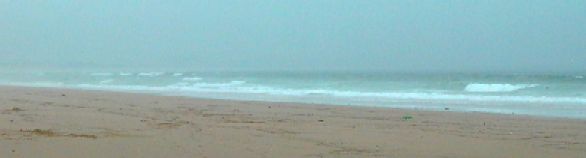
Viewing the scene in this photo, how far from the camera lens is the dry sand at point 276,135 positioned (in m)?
6.49

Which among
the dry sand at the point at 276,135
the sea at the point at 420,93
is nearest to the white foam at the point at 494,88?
the sea at the point at 420,93

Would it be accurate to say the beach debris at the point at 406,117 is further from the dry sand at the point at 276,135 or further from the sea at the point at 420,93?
the sea at the point at 420,93

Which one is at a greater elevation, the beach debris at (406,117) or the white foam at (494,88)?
the white foam at (494,88)

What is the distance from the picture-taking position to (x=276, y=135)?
8047 mm

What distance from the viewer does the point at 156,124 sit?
9383 millimetres


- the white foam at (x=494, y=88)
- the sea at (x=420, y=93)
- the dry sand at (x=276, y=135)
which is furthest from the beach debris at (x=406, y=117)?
the white foam at (x=494, y=88)

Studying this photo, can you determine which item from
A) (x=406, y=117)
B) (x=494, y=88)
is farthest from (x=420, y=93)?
(x=406, y=117)

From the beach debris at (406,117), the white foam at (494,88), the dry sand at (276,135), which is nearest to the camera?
the dry sand at (276,135)

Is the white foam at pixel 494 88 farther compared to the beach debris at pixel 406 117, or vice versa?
the white foam at pixel 494 88

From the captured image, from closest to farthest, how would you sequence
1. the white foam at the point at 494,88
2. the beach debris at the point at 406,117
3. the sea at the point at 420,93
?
the beach debris at the point at 406,117 < the sea at the point at 420,93 < the white foam at the point at 494,88

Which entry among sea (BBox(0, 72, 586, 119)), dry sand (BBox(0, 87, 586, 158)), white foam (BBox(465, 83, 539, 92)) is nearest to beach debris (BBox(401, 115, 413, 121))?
dry sand (BBox(0, 87, 586, 158))

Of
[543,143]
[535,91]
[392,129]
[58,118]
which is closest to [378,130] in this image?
[392,129]

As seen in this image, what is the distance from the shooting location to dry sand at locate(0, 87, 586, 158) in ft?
21.3

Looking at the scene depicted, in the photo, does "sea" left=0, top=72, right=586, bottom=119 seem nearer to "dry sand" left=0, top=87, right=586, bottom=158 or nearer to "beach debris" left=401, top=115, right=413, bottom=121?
"beach debris" left=401, top=115, right=413, bottom=121
